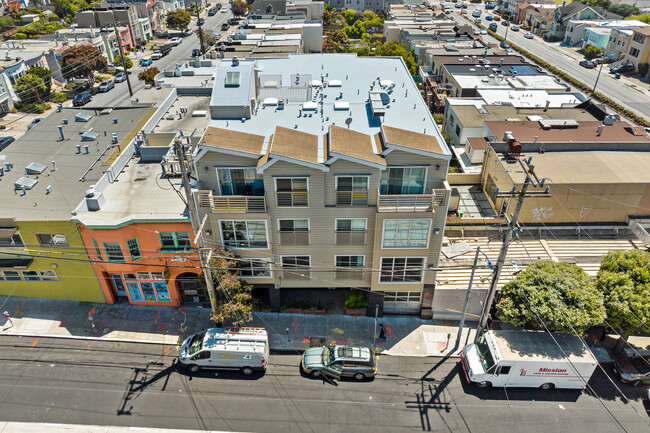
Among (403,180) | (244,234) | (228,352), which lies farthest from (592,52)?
(228,352)

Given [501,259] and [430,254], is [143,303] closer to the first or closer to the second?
[430,254]

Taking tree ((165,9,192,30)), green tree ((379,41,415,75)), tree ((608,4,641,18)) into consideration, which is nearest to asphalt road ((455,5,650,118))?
tree ((608,4,641,18))

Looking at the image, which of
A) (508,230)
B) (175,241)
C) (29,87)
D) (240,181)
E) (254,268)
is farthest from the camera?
(29,87)

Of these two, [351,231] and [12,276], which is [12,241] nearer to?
[12,276]

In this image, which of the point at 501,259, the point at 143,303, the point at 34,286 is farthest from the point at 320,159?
the point at 34,286

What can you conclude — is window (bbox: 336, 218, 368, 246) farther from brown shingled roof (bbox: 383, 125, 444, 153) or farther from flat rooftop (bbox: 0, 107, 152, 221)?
flat rooftop (bbox: 0, 107, 152, 221)

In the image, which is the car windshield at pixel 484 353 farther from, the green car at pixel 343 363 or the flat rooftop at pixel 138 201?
the flat rooftop at pixel 138 201

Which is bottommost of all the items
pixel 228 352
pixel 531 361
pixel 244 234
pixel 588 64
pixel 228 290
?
pixel 588 64
